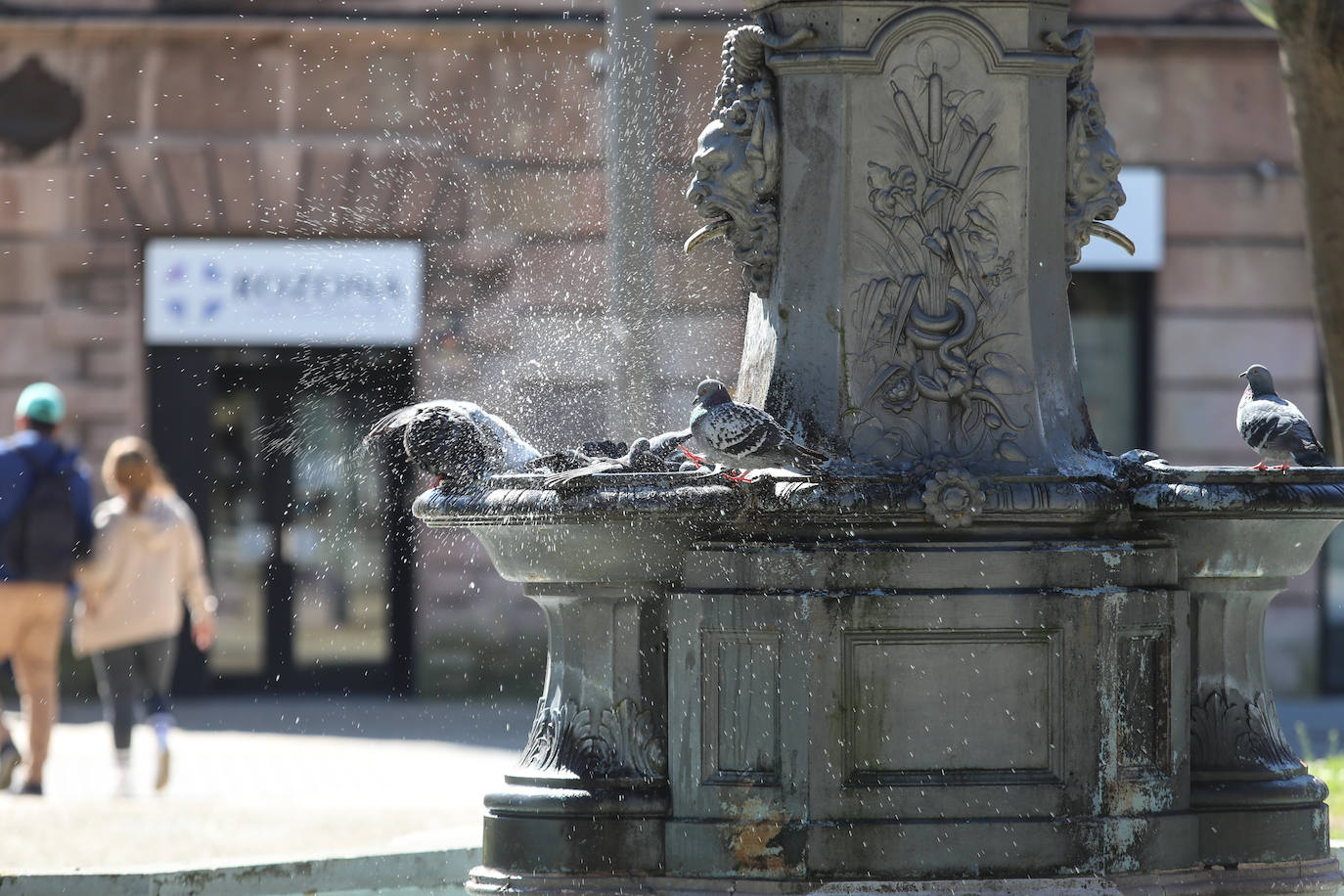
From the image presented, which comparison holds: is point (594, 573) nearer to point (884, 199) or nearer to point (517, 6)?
point (884, 199)

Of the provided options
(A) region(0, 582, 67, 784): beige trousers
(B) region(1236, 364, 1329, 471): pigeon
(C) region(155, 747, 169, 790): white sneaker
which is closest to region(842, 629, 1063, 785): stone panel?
(B) region(1236, 364, 1329, 471): pigeon

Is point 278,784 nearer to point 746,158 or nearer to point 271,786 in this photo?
point 271,786

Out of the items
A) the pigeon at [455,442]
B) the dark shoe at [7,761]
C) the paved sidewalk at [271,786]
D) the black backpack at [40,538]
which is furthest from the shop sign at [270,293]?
the pigeon at [455,442]

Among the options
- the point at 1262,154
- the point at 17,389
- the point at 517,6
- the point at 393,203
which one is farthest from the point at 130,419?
the point at 1262,154

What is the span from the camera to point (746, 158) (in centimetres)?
566

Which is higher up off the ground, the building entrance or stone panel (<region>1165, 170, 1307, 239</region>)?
stone panel (<region>1165, 170, 1307, 239</region>)

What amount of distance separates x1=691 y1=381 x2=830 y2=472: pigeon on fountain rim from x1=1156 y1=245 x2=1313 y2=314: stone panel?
11741 mm

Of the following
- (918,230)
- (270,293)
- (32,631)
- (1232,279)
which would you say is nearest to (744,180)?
(918,230)

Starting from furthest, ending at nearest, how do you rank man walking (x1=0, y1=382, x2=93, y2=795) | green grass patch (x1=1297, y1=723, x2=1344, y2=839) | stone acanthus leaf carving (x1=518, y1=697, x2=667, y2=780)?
1. man walking (x1=0, y1=382, x2=93, y2=795)
2. green grass patch (x1=1297, y1=723, x2=1344, y2=839)
3. stone acanthus leaf carving (x1=518, y1=697, x2=667, y2=780)

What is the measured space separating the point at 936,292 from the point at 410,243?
1070 centimetres

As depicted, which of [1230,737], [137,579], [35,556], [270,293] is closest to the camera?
[1230,737]

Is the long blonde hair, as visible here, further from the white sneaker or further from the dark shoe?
the dark shoe

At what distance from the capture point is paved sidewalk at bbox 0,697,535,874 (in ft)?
25.0

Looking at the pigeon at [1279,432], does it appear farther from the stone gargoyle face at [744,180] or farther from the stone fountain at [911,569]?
the stone gargoyle face at [744,180]
